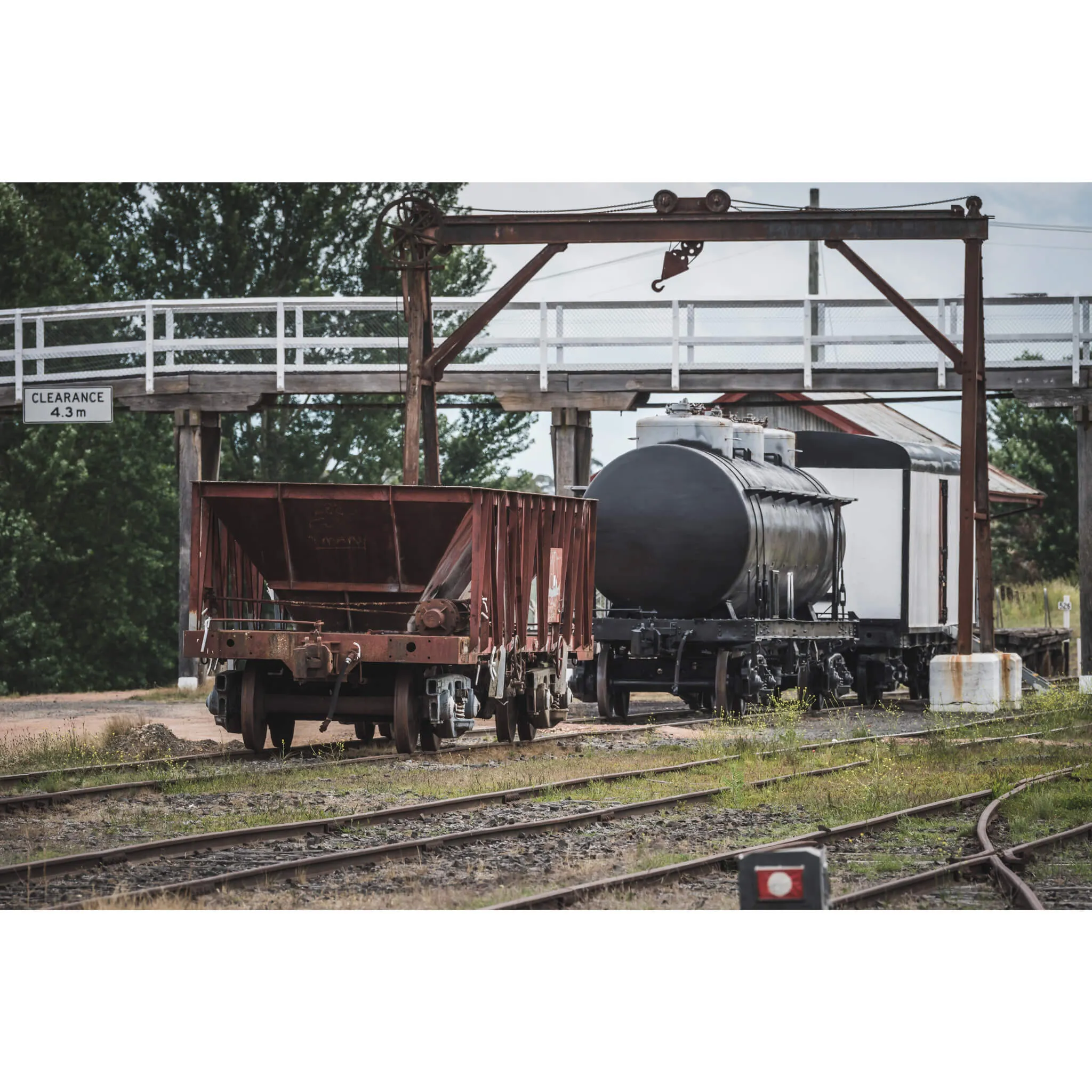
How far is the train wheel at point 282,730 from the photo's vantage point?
18109 millimetres

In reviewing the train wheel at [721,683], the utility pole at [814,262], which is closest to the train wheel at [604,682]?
the train wheel at [721,683]

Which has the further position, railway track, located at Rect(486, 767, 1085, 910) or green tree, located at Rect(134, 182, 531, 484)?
green tree, located at Rect(134, 182, 531, 484)

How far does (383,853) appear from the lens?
37.2 feet

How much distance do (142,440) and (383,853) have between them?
105 ft

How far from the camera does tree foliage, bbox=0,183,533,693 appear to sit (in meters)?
38.5

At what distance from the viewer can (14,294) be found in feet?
121

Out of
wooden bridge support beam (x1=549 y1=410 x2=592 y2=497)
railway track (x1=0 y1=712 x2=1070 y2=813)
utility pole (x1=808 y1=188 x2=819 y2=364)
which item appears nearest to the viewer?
railway track (x1=0 y1=712 x2=1070 y2=813)

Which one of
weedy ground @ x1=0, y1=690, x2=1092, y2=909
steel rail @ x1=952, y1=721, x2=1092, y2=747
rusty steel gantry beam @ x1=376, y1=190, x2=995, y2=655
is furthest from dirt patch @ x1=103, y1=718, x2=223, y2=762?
steel rail @ x1=952, y1=721, x2=1092, y2=747

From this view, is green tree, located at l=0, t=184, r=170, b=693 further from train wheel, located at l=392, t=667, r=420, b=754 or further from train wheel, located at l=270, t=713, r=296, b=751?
train wheel, located at l=392, t=667, r=420, b=754

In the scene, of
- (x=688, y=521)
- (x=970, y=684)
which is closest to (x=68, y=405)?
(x=688, y=521)

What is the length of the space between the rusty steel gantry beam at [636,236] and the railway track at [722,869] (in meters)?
8.85

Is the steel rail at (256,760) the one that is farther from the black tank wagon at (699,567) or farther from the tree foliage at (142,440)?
the tree foliage at (142,440)

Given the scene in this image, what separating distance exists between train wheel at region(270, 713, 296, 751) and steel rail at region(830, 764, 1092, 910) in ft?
26.3

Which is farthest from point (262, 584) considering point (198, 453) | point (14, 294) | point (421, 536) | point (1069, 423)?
point (1069, 423)
